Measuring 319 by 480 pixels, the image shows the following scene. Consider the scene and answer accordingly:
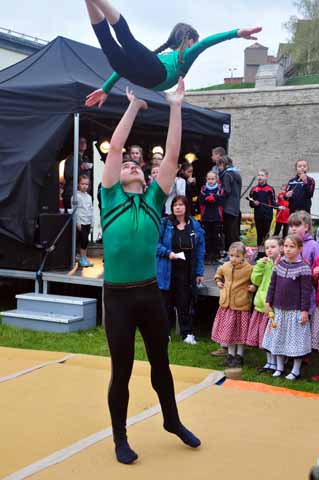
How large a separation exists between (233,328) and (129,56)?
3.24 meters

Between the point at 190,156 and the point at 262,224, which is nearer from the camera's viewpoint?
the point at 262,224

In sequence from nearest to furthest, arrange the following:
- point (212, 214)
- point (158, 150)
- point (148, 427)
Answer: point (148, 427)
point (212, 214)
point (158, 150)

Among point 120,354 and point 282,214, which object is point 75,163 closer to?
point 282,214

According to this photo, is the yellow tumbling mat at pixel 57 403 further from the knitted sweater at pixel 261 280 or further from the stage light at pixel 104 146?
the stage light at pixel 104 146

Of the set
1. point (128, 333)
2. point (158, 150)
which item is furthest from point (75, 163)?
point (128, 333)

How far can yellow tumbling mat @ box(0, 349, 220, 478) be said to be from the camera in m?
3.59

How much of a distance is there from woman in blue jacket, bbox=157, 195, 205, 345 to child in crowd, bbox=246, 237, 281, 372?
944mm

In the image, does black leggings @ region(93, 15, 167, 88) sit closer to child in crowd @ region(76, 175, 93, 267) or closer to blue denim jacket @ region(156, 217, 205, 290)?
blue denim jacket @ region(156, 217, 205, 290)

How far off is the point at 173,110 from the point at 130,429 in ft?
6.30

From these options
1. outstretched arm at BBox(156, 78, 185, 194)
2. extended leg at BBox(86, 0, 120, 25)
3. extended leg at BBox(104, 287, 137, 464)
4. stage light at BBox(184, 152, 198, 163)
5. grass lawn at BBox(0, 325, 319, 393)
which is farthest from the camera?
stage light at BBox(184, 152, 198, 163)

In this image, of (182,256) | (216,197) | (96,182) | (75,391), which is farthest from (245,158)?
(75,391)

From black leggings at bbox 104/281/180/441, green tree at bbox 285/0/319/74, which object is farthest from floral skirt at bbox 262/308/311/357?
green tree at bbox 285/0/319/74

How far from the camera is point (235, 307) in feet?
18.9

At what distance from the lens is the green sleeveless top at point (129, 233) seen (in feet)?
10.7
